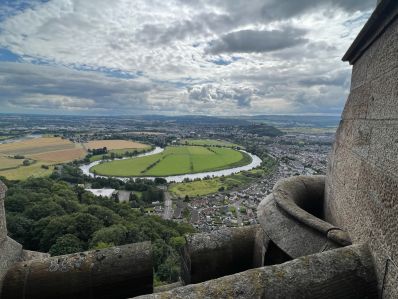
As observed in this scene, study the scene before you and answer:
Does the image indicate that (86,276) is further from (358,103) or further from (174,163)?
(174,163)

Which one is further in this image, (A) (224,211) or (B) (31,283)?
(A) (224,211)

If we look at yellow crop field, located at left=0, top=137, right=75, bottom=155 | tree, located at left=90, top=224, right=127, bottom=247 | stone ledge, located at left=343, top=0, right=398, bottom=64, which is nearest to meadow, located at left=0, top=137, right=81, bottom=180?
yellow crop field, located at left=0, top=137, right=75, bottom=155

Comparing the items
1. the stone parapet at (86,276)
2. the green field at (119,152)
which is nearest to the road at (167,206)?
the green field at (119,152)

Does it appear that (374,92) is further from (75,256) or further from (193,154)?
(193,154)

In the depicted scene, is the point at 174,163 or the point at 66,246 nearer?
the point at 66,246

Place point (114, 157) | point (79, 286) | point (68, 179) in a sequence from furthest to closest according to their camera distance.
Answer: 1. point (114, 157)
2. point (68, 179)
3. point (79, 286)

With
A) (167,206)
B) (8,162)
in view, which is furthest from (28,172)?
(167,206)

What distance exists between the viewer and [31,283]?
463cm

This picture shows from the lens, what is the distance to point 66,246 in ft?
85.9

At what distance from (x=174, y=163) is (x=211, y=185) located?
129ft

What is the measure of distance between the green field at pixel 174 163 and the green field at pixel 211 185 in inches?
665

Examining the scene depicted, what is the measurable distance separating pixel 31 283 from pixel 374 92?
18.8ft

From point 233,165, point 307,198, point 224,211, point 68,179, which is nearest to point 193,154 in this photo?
point 233,165

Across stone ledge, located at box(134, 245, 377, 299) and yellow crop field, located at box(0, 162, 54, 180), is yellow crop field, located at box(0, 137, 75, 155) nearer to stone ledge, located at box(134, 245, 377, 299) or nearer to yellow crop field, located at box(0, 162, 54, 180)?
yellow crop field, located at box(0, 162, 54, 180)
